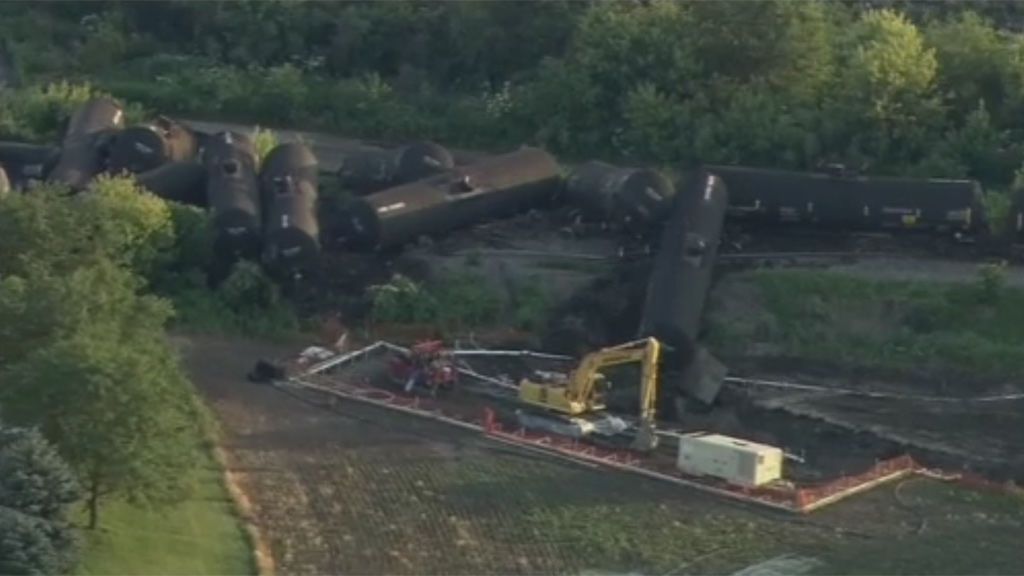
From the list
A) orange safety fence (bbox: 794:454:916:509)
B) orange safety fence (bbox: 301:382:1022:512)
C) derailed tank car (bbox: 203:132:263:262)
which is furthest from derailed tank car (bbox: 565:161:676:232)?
orange safety fence (bbox: 794:454:916:509)

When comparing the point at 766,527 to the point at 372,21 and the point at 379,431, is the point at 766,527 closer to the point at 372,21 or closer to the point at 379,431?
the point at 379,431

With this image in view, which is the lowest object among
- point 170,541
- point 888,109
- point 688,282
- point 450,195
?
point 170,541

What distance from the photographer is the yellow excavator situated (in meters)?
37.4

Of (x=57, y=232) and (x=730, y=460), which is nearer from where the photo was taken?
(x=730, y=460)

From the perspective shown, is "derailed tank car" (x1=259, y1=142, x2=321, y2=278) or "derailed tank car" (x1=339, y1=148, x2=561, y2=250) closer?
"derailed tank car" (x1=259, y1=142, x2=321, y2=278)

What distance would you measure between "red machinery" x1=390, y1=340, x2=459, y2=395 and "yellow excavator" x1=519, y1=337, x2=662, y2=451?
1.39 metres

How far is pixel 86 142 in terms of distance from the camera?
45906mm

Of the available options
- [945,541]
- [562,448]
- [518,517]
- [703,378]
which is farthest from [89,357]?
[703,378]

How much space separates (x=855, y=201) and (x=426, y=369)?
8.71 metres

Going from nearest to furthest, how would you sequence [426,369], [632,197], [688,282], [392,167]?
[426,369], [688,282], [632,197], [392,167]

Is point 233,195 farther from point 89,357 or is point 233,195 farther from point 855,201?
point 89,357

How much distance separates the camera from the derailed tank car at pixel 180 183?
146 feet

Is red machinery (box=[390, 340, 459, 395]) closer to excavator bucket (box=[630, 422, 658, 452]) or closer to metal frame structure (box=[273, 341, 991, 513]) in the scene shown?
metal frame structure (box=[273, 341, 991, 513])

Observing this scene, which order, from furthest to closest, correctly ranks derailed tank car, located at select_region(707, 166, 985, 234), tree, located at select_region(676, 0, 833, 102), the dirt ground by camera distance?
1. tree, located at select_region(676, 0, 833, 102)
2. derailed tank car, located at select_region(707, 166, 985, 234)
3. the dirt ground
